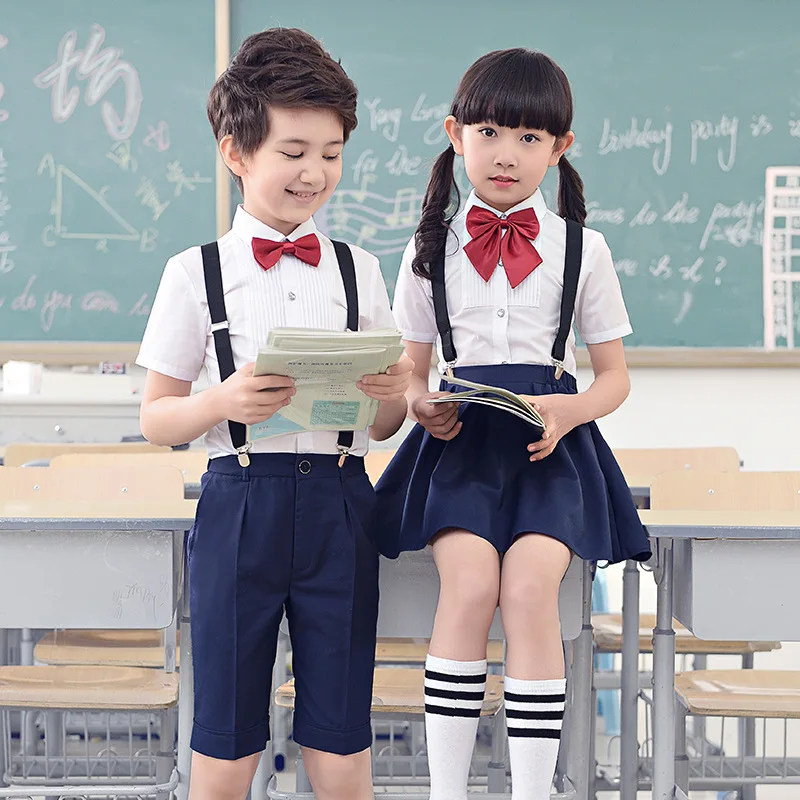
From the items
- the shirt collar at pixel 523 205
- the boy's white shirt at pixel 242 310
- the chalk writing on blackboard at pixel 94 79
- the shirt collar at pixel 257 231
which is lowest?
the boy's white shirt at pixel 242 310

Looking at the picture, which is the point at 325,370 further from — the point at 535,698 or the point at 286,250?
the point at 535,698

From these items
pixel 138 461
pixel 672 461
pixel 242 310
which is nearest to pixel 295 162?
pixel 242 310

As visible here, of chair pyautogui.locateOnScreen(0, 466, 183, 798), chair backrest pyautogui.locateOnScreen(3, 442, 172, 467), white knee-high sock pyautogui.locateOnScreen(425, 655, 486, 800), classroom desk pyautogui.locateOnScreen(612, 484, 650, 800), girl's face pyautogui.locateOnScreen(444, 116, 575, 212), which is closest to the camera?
white knee-high sock pyautogui.locateOnScreen(425, 655, 486, 800)

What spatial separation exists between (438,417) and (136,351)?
2874 millimetres

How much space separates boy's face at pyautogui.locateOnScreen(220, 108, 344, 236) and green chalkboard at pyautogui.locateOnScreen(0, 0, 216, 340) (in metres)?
2.88

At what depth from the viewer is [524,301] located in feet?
5.34

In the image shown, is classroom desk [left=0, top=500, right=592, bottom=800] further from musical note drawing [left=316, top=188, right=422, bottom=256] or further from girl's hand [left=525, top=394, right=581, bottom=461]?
musical note drawing [left=316, top=188, right=422, bottom=256]

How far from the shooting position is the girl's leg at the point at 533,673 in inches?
56.2

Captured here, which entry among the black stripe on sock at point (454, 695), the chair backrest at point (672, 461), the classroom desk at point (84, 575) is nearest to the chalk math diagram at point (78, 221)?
the chair backrest at point (672, 461)

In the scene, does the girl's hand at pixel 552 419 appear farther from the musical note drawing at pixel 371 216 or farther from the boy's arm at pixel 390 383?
the musical note drawing at pixel 371 216

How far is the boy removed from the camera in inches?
55.9

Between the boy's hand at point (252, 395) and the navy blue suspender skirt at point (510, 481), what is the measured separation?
306 millimetres

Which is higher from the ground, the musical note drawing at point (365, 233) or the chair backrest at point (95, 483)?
the musical note drawing at point (365, 233)

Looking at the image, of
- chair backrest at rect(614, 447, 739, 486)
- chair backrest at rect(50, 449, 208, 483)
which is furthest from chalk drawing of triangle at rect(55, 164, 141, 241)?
chair backrest at rect(614, 447, 739, 486)
